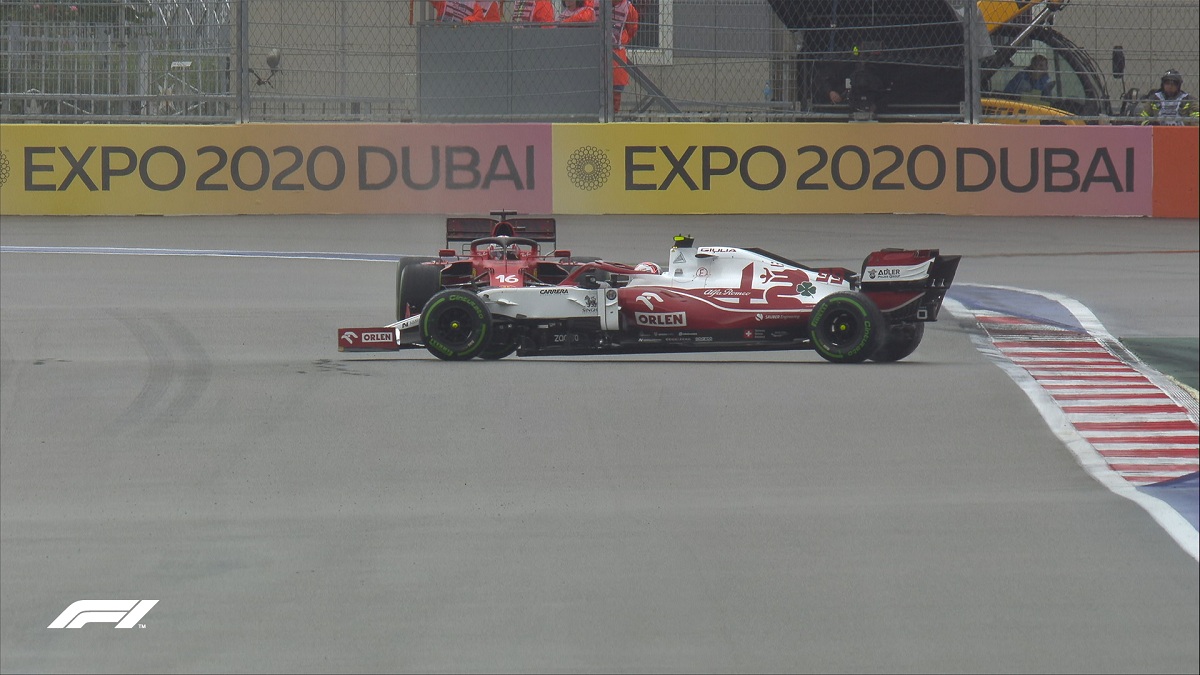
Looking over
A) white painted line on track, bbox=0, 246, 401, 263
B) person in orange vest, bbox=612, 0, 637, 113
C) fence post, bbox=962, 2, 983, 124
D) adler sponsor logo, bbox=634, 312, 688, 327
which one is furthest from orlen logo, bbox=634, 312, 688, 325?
person in orange vest, bbox=612, 0, 637, 113

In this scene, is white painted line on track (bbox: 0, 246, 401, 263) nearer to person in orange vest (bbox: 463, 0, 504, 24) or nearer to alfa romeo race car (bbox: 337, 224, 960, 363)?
person in orange vest (bbox: 463, 0, 504, 24)

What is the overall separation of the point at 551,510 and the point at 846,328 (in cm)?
162

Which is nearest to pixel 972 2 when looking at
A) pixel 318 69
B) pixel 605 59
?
pixel 605 59

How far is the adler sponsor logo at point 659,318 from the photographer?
6285 millimetres

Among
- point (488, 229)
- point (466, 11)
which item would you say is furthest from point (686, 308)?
point (466, 11)

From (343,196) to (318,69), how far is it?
1.06m

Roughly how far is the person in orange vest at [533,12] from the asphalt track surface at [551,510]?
3269 millimetres

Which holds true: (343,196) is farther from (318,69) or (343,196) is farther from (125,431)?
(125,431)

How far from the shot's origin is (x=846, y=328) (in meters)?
6.12

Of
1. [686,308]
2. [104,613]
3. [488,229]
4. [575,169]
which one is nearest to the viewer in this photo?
[104,613]

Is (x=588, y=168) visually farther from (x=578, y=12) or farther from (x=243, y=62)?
(x=243, y=62)

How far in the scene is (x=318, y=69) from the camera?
36.8ft

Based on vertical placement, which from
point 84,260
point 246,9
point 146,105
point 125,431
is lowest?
point 125,431

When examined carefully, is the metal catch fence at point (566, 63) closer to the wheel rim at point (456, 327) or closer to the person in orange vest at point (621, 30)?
the person in orange vest at point (621, 30)
